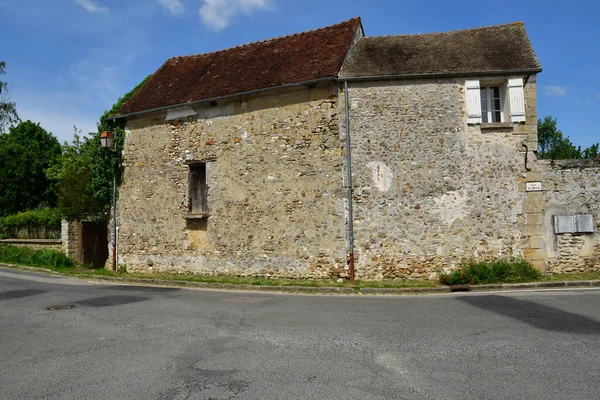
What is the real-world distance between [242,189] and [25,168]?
26694 mm

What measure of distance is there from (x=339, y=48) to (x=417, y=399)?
11.8 m

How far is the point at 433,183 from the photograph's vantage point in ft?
38.9

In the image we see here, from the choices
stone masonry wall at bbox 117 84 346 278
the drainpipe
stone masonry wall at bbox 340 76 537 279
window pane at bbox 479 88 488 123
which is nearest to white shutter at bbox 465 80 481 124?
stone masonry wall at bbox 340 76 537 279

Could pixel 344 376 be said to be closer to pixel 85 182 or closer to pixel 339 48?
pixel 339 48

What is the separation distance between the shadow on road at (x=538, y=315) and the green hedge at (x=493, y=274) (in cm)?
198

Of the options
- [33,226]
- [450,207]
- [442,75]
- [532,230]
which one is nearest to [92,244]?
[33,226]

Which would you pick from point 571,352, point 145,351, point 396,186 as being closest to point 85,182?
point 396,186

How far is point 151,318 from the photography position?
7.08 metres

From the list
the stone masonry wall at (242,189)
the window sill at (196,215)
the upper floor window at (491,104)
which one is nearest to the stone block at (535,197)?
the upper floor window at (491,104)

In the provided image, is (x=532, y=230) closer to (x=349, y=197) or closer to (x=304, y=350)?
(x=349, y=197)

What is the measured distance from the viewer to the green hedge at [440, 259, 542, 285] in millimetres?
10891

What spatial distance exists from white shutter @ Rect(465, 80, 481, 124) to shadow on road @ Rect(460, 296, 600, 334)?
5196mm

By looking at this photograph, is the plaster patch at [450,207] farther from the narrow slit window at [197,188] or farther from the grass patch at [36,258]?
the grass patch at [36,258]

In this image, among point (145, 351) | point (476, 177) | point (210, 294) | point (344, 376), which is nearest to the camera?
point (344, 376)
